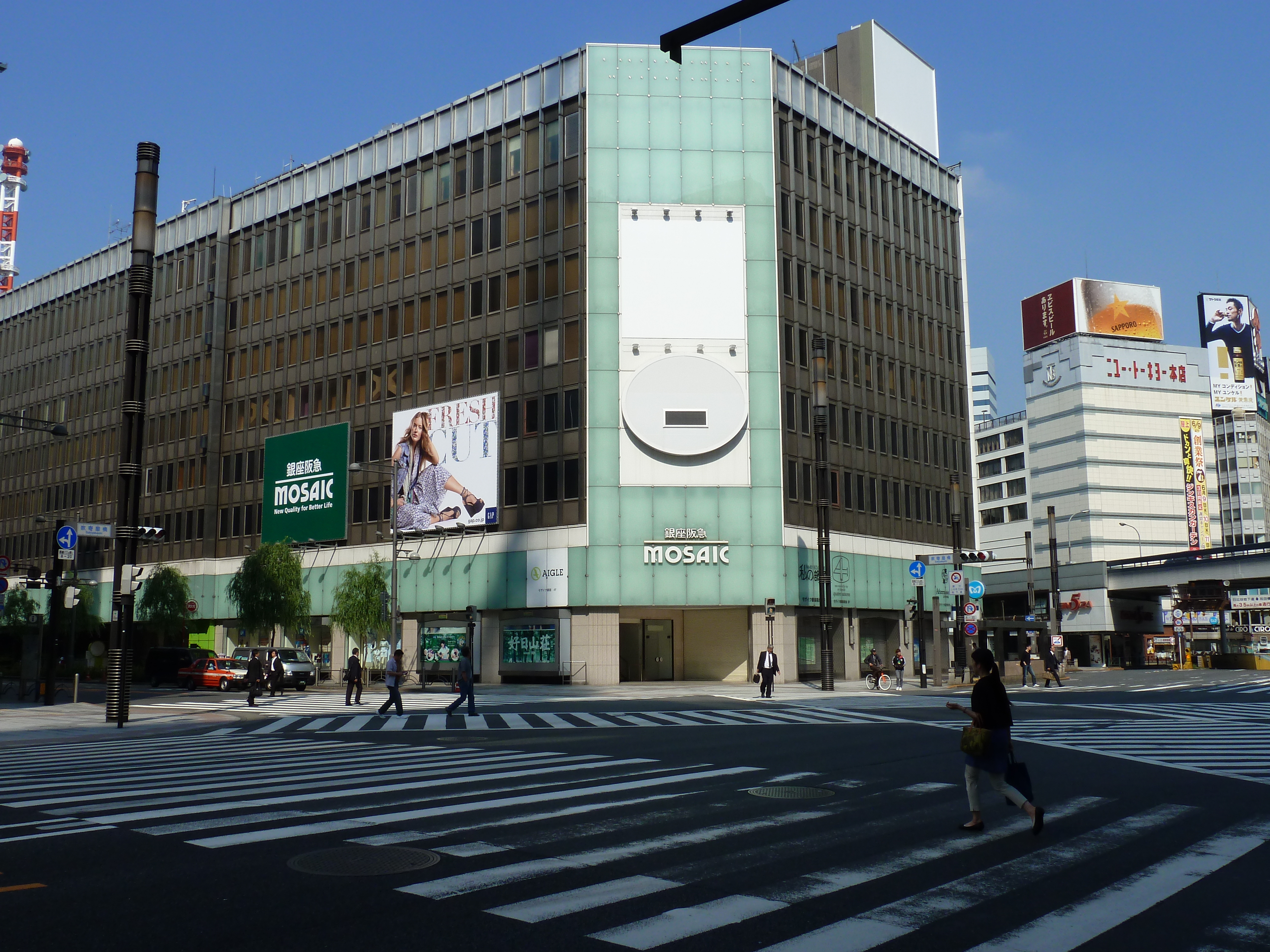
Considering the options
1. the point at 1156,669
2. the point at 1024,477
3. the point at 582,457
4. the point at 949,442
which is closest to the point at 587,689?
the point at 582,457

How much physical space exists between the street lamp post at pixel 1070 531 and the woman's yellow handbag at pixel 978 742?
Result: 107197 mm

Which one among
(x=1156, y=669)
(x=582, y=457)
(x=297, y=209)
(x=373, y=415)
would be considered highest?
(x=297, y=209)

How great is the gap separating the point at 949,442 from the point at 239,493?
1720 inches

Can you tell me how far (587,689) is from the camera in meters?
46.3

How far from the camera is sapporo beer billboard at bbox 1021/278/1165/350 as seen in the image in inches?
4520

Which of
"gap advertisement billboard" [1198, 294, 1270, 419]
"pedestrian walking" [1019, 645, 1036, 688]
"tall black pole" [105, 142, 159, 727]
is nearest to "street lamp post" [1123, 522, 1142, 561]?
"gap advertisement billboard" [1198, 294, 1270, 419]

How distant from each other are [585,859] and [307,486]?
5805cm

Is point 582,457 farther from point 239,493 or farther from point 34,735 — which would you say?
point 34,735

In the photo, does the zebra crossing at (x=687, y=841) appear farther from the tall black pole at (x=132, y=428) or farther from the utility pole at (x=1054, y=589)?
the utility pole at (x=1054, y=589)

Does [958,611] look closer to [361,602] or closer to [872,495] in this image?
[872,495]

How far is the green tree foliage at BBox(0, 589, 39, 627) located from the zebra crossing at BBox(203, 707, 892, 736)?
44.2 m

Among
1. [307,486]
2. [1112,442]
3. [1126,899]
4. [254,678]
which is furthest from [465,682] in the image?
[1112,442]

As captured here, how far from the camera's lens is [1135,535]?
110 metres

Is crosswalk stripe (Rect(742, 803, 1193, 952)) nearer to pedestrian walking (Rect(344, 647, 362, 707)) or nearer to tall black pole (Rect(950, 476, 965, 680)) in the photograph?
pedestrian walking (Rect(344, 647, 362, 707))
